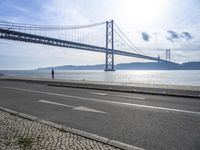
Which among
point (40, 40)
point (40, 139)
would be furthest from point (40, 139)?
point (40, 40)

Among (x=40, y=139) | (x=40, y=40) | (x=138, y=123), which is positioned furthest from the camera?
(x=40, y=40)

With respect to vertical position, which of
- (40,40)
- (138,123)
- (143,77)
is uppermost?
(40,40)

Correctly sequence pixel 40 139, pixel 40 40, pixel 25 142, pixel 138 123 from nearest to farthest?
pixel 25 142, pixel 40 139, pixel 138 123, pixel 40 40

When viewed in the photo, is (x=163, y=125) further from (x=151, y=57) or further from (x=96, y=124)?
(x=151, y=57)

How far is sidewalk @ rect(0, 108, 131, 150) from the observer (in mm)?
4023

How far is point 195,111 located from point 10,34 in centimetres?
5282

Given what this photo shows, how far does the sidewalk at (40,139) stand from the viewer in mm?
4023

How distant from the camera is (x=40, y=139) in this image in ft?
14.5

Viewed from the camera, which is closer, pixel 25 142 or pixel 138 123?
pixel 25 142

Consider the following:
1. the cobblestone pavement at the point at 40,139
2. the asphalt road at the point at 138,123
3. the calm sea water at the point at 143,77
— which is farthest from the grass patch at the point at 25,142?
the calm sea water at the point at 143,77

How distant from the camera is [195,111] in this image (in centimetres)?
754

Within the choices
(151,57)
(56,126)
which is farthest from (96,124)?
(151,57)

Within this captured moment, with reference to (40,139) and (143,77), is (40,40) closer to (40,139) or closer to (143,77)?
(143,77)

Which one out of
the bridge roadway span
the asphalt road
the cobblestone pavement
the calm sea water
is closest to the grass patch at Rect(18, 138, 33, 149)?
the cobblestone pavement
